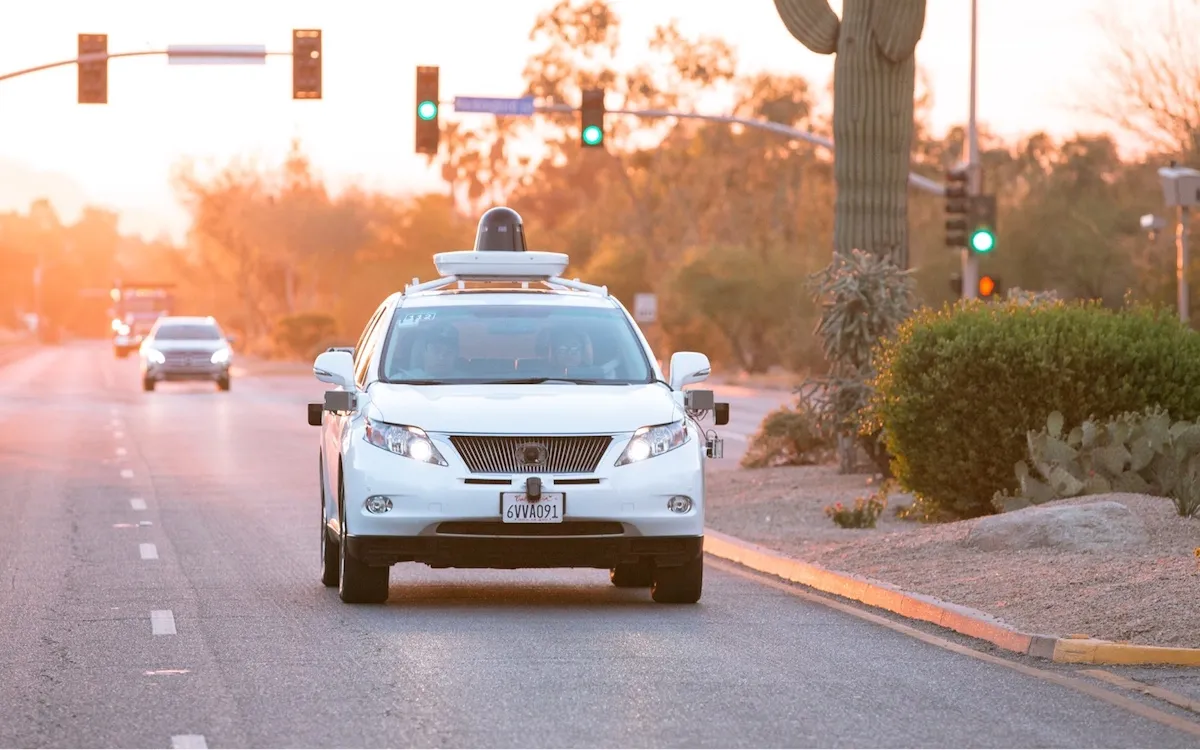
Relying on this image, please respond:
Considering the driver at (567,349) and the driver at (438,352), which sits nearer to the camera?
the driver at (438,352)

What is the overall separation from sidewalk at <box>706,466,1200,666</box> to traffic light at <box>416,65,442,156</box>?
20.9 metres

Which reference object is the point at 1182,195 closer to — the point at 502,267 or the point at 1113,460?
the point at 1113,460

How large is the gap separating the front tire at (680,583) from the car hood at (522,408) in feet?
3.04

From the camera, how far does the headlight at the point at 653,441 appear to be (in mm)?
13016

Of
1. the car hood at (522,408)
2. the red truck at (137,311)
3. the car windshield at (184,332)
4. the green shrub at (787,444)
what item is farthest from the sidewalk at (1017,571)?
the red truck at (137,311)

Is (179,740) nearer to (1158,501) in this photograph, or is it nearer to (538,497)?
(538,497)

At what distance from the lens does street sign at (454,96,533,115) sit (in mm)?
39750

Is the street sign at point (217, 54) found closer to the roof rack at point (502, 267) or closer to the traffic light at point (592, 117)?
the traffic light at point (592, 117)

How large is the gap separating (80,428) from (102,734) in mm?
29480

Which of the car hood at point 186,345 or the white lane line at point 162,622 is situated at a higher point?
the white lane line at point 162,622

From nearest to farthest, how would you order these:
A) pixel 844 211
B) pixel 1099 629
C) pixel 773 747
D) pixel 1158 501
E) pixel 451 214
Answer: pixel 773 747 → pixel 1099 629 → pixel 1158 501 → pixel 844 211 → pixel 451 214

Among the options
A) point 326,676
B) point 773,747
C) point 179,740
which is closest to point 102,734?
point 179,740

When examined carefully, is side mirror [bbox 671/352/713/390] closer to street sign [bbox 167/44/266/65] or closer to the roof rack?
the roof rack

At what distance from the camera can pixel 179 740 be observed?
882 cm
